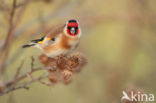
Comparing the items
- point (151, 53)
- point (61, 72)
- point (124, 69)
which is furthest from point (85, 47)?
point (61, 72)

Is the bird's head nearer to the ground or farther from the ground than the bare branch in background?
farther from the ground

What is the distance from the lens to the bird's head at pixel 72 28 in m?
2.96

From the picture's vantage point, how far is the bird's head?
9.70 feet

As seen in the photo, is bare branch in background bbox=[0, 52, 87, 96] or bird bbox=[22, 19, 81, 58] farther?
bird bbox=[22, 19, 81, 58]

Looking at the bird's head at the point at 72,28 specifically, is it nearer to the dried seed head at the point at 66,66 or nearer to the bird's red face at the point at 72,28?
the bird's red face at the point at 72,28

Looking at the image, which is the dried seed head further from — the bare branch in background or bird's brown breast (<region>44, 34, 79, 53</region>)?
bird's brown breast (<region>44, 34, 79, 53</region>)

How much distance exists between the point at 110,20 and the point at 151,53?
0.82 metres

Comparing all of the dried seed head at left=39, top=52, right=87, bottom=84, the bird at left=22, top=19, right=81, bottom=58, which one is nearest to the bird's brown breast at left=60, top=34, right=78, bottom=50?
the bird at left=22, top=19, right=81, bottom=58

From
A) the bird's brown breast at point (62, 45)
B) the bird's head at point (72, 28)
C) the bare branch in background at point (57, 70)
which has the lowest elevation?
the bare branch in background at point (57, 70)

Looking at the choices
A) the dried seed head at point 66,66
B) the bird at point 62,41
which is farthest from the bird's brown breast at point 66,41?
the dried seed head at point 66,66

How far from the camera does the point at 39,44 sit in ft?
10.3

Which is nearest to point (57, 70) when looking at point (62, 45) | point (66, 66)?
point (66, 66)

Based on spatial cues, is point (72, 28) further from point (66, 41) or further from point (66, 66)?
point (66, 66)

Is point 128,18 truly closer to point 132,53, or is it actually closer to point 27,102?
point 132,53
